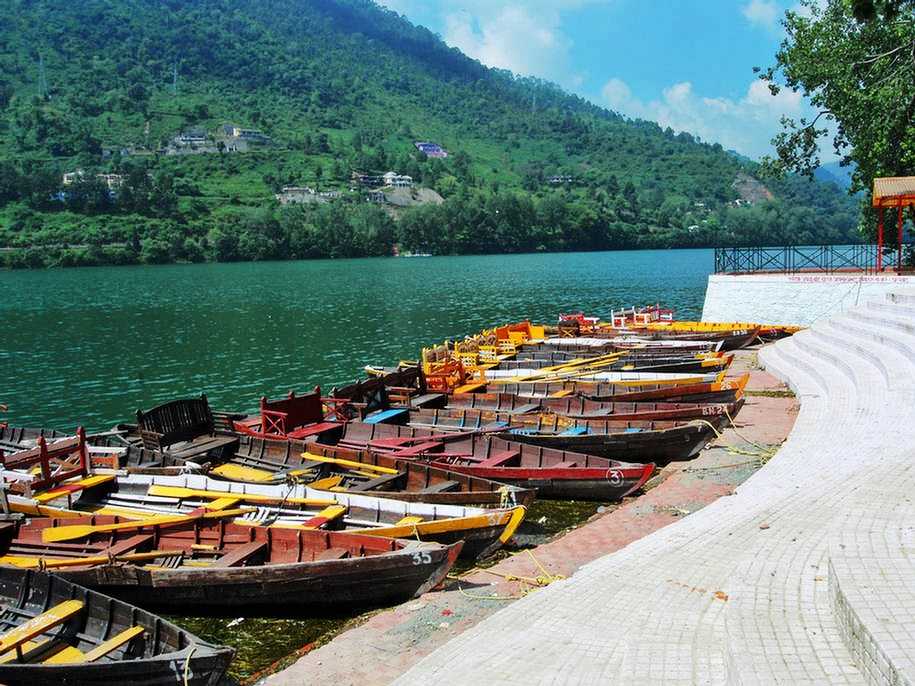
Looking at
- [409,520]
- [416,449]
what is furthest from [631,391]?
[409,520]

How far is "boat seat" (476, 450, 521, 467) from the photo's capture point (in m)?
16.6

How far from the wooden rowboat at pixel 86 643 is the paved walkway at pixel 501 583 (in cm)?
118

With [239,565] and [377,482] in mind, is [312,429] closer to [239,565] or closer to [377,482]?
[377,482]

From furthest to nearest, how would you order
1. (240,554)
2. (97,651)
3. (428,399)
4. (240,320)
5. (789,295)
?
1. (240,320)
2. (789,295)
3. (428,399)
4. (240,554)
5. (97,651)

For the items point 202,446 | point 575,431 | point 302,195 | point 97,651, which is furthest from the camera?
point 302,195

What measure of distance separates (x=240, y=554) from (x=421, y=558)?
9.10 ft

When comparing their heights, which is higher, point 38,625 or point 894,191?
point 894,191

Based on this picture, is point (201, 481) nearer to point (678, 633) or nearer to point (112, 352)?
point (678, 633)

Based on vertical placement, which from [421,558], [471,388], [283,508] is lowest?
[283,508]

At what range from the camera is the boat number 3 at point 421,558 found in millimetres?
10789

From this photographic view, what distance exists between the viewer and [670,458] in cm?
1830

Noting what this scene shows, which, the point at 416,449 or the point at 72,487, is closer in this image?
the point at 72,487

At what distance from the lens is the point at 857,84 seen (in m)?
33.6

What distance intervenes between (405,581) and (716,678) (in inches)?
211
